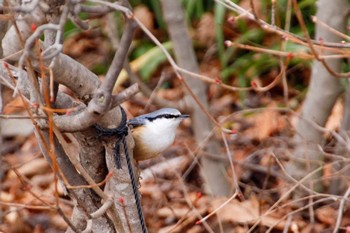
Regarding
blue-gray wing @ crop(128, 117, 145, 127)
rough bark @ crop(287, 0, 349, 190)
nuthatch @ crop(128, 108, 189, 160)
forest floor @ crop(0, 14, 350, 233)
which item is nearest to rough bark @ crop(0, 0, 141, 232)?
nuthatch @ crop(128, 108, 189, 160)

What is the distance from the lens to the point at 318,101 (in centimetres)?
500

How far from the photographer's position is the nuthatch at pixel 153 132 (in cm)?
361

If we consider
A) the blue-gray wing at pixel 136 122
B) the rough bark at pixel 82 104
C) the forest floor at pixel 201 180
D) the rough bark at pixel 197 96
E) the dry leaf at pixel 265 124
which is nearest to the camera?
the rough bark at pixel 82 104

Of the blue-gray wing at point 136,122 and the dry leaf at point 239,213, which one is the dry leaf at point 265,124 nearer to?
the dry leaf at point 239,213

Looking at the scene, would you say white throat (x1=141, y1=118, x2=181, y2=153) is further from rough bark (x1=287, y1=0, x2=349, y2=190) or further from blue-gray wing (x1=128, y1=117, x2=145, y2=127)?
rough bark (x1=287, y1=0, x2=349, y2=190)

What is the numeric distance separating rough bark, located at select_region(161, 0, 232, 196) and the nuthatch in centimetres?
93

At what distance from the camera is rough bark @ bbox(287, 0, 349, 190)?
15.4 ft

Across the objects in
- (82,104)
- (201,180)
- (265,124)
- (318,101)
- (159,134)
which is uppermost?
(82,104)

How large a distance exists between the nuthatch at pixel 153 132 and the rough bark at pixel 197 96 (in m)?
0.93

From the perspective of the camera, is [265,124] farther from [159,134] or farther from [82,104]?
[82,104]

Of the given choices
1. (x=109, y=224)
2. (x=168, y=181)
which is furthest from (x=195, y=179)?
(x=109, y=224)

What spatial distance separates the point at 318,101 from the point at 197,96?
75cm

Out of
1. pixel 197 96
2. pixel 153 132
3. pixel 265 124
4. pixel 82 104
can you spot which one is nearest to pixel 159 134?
pixel 153 132

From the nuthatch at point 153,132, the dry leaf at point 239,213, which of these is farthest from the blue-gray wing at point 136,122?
the dry leaf at point 239,213
